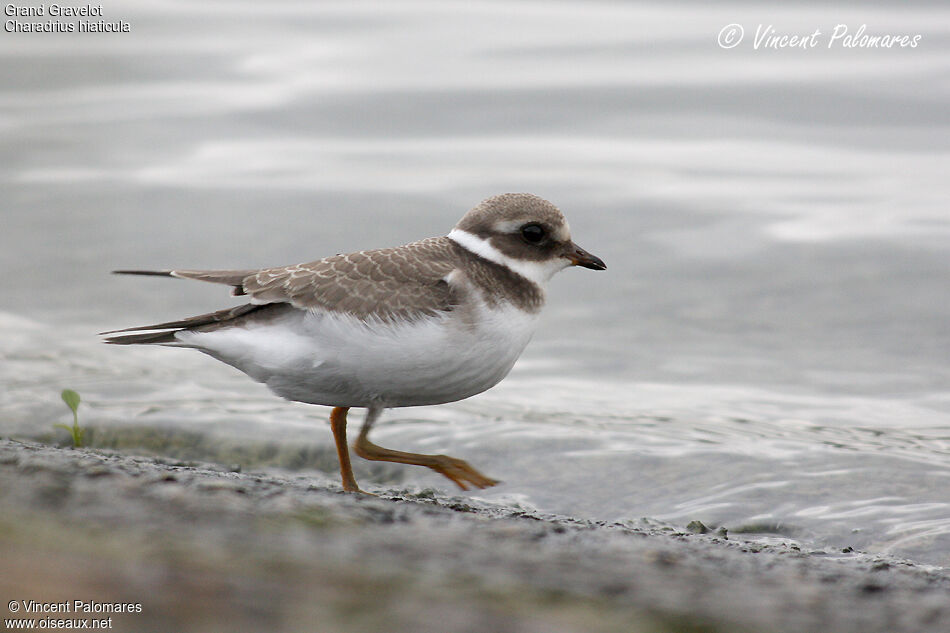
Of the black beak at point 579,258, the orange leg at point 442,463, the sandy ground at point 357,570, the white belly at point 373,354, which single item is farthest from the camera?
the black beak at point 579,258

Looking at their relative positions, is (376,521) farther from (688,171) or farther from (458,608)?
(688,171)

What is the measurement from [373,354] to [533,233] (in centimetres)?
132

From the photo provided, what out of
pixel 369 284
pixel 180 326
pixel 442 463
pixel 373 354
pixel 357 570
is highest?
pixel 369 284

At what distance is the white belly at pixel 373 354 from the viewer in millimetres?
5727

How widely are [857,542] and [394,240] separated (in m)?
7.27

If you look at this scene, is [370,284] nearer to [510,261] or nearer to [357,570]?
[510,261]

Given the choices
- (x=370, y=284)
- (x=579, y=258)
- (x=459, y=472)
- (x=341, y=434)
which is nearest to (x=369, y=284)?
(x=370, y=284)

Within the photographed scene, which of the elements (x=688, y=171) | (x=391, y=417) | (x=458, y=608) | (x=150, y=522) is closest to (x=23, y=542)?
(x=150, y=522)

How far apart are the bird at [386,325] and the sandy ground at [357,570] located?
110 cm

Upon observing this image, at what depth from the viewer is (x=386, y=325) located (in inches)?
227

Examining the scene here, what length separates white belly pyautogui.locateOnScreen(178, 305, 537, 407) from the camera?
5.73m

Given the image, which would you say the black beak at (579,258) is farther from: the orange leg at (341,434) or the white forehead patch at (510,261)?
the orange leg at (341,434)

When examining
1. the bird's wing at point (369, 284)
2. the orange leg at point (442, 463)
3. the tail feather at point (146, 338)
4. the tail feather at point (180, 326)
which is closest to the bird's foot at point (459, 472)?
the orange leg at point (442, 463)

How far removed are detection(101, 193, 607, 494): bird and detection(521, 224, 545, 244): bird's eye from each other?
0.01 meters
